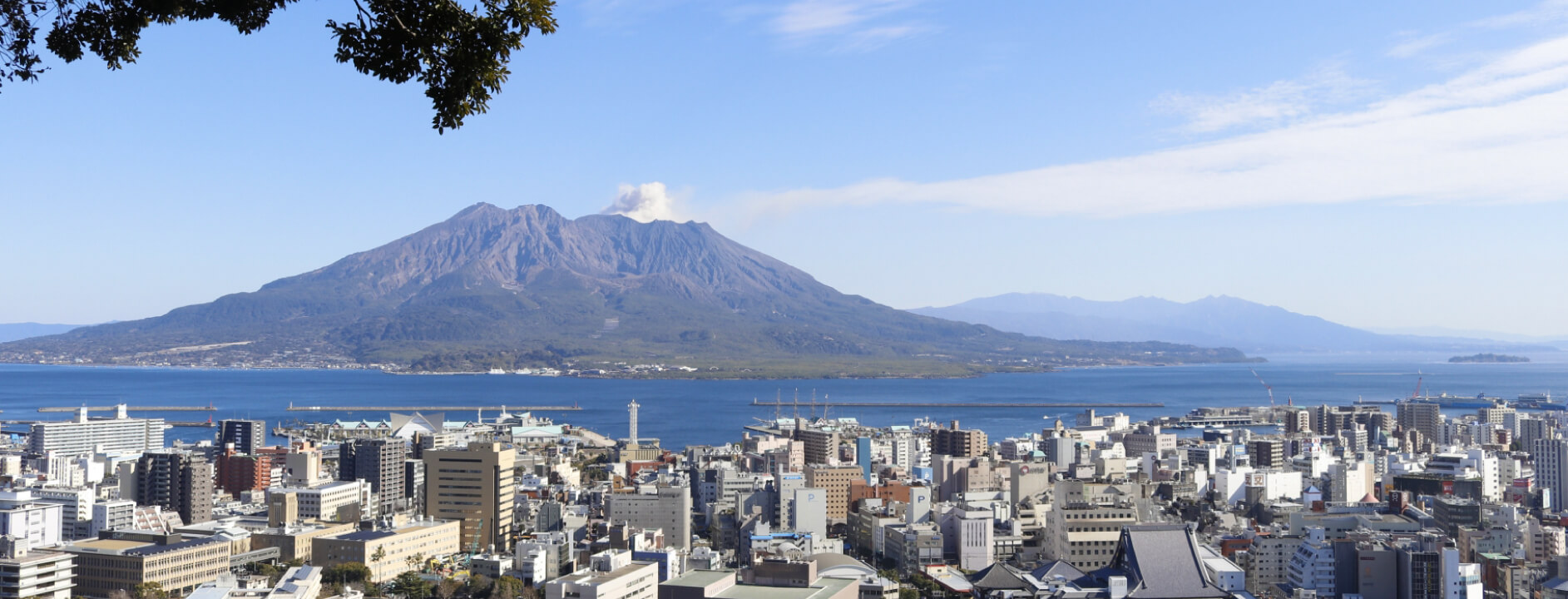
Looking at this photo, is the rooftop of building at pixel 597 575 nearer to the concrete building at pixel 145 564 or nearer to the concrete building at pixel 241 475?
the concrete building at pixel 145 564

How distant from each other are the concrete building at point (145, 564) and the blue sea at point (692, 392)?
19.9 m

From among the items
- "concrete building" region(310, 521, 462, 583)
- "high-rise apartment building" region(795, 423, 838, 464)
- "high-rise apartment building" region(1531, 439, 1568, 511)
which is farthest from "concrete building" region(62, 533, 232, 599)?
"high-rise apartment building" region(1531, 439, 1568, 511)

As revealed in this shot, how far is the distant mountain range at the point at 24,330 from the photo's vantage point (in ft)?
445

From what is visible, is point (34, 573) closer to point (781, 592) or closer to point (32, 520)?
point (32, 520)

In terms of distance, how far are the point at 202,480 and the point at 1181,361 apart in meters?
82.3

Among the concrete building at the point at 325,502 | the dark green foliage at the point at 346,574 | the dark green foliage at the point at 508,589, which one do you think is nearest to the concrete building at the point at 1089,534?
the dark green foliage at the point at 508,589

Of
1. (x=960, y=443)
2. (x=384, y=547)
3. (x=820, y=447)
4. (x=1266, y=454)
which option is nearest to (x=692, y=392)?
(x=820, y=447)

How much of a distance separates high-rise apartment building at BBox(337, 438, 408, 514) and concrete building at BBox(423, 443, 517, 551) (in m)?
4.64

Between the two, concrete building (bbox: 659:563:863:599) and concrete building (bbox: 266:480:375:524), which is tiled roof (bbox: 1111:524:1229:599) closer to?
concrete building (bbox: 659:563:863:599)

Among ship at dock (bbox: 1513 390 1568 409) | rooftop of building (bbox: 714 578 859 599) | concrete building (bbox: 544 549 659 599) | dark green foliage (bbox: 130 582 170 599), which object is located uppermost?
ship at dock (bbox: 1513 390 1568 409)

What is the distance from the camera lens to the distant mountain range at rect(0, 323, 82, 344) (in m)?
136

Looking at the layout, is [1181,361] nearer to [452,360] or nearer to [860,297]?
[860,297]

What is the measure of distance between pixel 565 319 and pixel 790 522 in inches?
2620

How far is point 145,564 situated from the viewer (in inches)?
460
